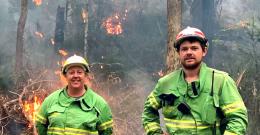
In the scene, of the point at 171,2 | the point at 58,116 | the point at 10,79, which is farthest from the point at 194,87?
the point at 10,79

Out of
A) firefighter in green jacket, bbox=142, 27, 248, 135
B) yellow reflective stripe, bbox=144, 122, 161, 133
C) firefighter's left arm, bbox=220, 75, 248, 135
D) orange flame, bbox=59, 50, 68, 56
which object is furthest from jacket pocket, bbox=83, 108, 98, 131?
orange flame, bbox=59, 50, 68, 56

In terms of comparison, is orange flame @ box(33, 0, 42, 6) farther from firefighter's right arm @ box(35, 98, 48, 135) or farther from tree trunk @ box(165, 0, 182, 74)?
firefighter's right arm @ box(35, 98, 48, 135)

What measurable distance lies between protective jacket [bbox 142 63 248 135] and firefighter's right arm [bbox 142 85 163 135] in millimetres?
175

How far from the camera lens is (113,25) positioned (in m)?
22.8

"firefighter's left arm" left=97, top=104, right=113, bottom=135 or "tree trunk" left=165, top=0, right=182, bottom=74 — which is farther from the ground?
"tree trunk" left=165, top=0, right=182, bottom=74

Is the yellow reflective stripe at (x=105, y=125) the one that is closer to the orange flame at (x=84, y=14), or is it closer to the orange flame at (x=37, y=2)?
the orange flame at (x=84, y=14)

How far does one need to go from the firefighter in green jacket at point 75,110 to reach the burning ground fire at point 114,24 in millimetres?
18163

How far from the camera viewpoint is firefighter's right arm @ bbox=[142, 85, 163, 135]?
12.3ft

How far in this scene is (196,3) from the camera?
22.2 metres

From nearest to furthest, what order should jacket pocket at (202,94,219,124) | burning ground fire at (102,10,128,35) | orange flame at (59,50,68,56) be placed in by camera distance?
jacket pocket at (202,94,219,124)
orange flame at (59,50,68,56)
burning ground fire at (102,10,128,35)

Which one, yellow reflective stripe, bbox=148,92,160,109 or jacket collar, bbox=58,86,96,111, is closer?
yellow reflective stripe, bbox=148,92,160,109

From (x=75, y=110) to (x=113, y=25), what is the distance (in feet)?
62.5

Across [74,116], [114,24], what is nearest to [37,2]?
[114,24]

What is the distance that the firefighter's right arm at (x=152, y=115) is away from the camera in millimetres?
3752
